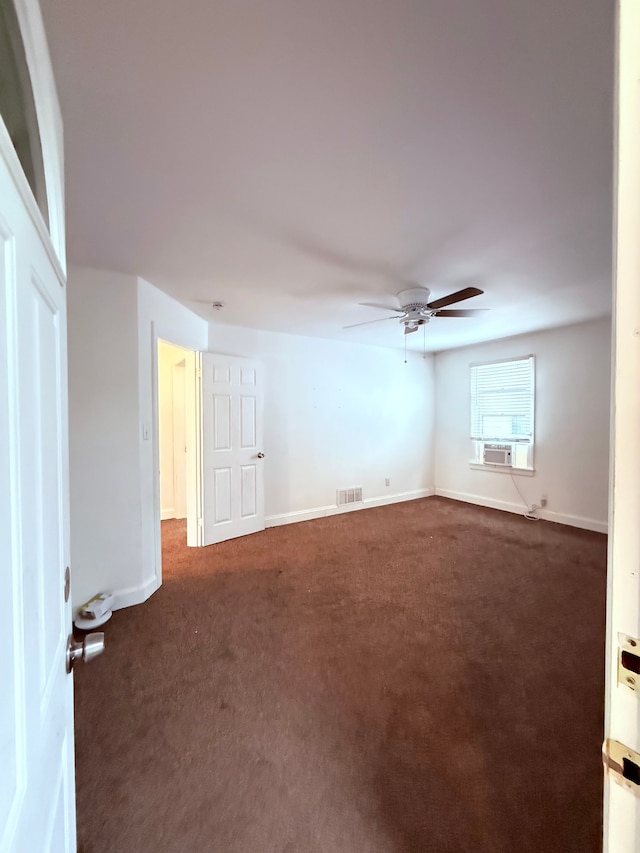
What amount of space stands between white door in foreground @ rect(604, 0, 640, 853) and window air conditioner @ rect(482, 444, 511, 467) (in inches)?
193

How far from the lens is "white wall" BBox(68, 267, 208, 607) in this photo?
241 centimetres

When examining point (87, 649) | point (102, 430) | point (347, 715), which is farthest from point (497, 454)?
point (87, 649)

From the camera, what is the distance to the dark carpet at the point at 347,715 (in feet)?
4.00

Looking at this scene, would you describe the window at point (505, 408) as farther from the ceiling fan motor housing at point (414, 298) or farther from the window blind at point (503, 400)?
the ceiling fan motor housing at point (414, 298)

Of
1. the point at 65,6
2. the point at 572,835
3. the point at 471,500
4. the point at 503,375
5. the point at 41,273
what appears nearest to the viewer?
the point at 41,273

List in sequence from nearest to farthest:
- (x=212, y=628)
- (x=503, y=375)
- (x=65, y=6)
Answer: (x=65, y=6), (x=212, y=628), (x=503, y=375)

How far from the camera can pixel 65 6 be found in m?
0.91

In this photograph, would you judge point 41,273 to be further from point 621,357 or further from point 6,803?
point 621,357

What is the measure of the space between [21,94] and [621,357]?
4.19ft

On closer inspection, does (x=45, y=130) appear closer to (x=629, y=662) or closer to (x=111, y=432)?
(x=629, y=662)

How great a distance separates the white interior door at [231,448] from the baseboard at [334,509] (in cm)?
29

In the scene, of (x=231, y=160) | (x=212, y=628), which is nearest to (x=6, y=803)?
(x=231, y=160)

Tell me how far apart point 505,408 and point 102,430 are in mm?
4804

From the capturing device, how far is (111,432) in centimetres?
252
